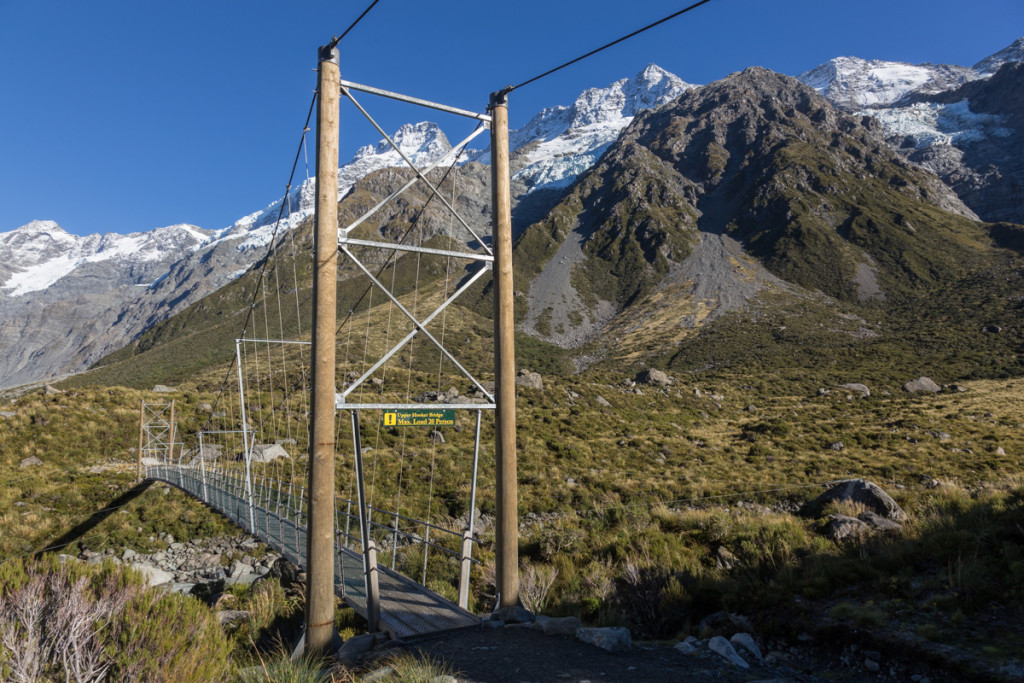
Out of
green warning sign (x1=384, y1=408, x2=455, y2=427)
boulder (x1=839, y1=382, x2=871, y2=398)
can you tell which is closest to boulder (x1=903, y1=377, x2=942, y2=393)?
boulder (x1=839, y1=382, x2=871, y2=398)

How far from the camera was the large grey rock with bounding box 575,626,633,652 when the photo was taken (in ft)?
20.2

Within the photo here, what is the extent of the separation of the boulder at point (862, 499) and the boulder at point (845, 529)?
1715mm

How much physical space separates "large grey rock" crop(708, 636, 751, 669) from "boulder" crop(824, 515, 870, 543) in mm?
4257

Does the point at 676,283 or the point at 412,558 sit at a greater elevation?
the point at 676,283

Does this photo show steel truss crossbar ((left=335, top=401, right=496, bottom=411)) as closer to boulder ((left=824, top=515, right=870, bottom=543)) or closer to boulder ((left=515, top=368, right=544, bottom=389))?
boulder ((left=824, top=515, right=870, bottom=543))

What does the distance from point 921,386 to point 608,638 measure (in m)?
64.3

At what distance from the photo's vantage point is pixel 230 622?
9.91 meters

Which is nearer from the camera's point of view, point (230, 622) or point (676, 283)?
A: point (230, 622)

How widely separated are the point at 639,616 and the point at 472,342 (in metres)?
108

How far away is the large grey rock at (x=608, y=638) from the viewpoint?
20.2 ft

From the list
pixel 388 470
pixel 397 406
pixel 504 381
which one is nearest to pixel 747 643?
pixel 504 381

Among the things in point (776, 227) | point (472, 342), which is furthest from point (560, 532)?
point (776, 227)

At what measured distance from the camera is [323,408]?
6.46 meters

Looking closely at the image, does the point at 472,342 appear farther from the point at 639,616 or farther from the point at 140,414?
the point at 639,616
